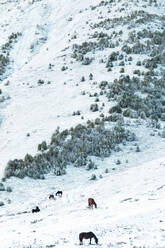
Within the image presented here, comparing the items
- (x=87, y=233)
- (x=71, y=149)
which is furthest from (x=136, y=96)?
(x=87, y=233)

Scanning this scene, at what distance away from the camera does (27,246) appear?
1055 centimetres

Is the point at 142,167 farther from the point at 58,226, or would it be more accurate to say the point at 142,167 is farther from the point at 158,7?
the point at 158,7

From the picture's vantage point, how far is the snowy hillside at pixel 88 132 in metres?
12.4

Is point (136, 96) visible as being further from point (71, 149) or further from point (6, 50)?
point (6, 50)

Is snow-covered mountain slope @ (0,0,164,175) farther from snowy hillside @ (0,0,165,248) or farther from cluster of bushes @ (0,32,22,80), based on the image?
cluster of bushes @ (0,32,22,80)

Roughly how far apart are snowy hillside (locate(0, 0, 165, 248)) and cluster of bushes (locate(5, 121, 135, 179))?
6 centimetres

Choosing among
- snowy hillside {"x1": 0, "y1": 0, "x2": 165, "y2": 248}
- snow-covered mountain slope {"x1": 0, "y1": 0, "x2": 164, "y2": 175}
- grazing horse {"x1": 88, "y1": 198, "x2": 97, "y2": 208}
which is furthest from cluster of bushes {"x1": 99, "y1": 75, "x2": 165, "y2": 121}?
grazing horse {"x1": 88, "y1": 198, "x2": 97, "y2": 208}

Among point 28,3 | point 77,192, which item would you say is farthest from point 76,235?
point 28,3

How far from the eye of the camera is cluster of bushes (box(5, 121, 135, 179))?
20.7 m

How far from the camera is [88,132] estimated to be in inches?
945

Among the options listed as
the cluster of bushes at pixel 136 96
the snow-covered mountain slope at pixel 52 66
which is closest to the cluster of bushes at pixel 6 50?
the snow-covered mountain slope at pixel 52 66

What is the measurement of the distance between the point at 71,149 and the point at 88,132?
5.97 ft

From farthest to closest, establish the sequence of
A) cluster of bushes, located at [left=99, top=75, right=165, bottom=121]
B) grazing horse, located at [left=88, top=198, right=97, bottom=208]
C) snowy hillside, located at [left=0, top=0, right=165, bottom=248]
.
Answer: cluster of bushes, located at [left=99, top=75, right=165, bottom=121] < grazing horse, located at [left=88, top=198, right=97, bottom=208] < snowy hillside, located at [left=0, top=0, right=165, bottom=248]

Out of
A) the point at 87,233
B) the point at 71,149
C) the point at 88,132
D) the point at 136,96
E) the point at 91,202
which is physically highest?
the point at 87,233
